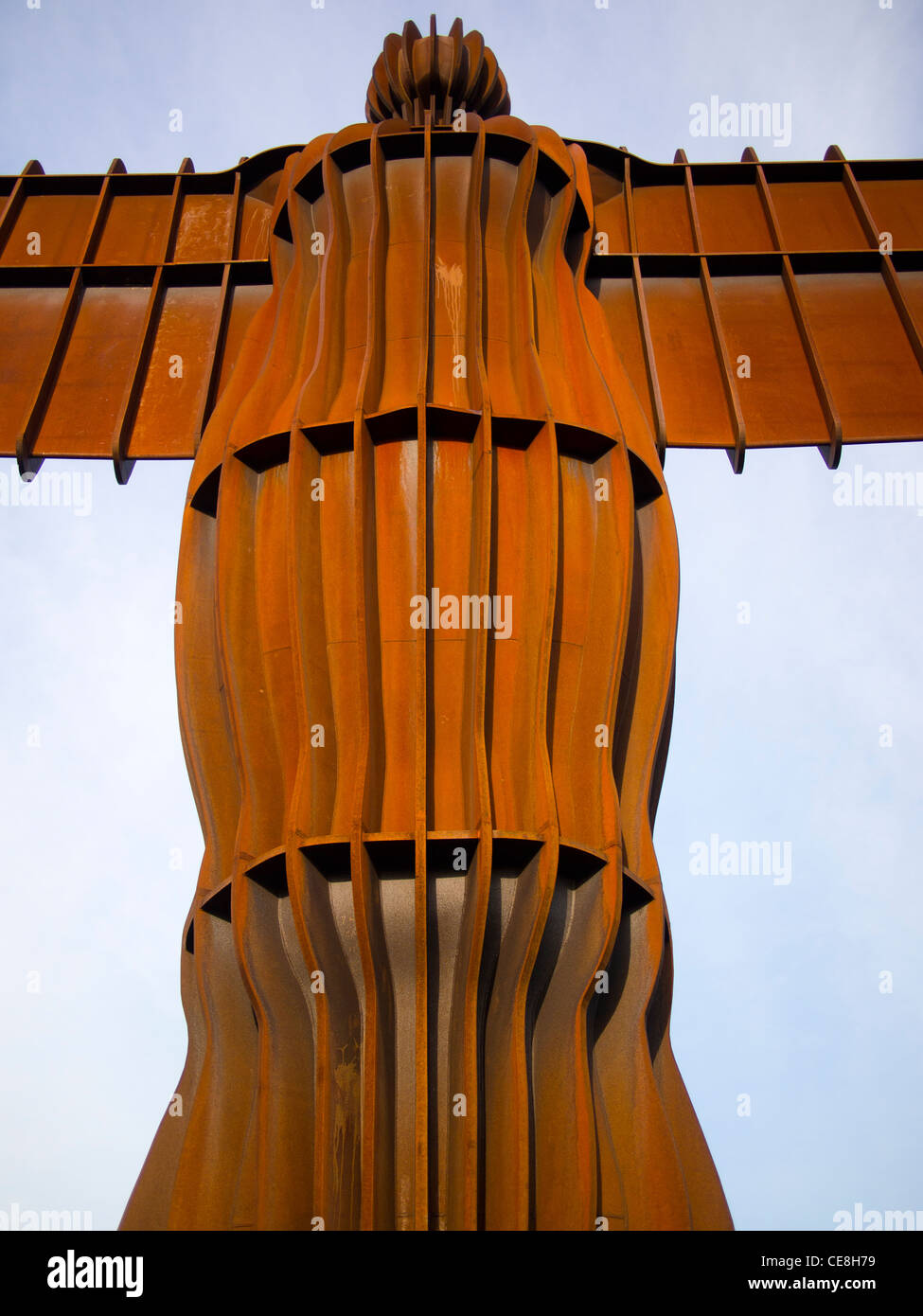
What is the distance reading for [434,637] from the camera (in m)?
17.2

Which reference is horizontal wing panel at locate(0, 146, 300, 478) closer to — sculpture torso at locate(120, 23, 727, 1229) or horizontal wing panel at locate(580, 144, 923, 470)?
sculpture torso at locate(120, 23, 727, 1229)

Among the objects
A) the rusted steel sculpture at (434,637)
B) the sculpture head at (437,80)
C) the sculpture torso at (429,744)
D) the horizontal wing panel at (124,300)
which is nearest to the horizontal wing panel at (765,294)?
the rusted steel sculpture at (434,637)

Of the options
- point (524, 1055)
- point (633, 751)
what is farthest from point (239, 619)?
point (524, 1055)

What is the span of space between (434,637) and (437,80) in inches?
430

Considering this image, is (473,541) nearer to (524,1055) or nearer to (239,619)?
(239,619)

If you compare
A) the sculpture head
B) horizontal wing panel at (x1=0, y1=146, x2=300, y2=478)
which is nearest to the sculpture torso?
the sculpture head

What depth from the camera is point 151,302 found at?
24.0 metres

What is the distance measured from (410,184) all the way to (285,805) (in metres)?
9.42

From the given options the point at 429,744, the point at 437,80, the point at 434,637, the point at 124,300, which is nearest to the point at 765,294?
the point at 437,80

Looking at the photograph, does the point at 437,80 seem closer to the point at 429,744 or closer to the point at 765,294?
the point at 765,294

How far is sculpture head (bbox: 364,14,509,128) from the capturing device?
76.2 feet

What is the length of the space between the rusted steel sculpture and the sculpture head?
6 centimetres

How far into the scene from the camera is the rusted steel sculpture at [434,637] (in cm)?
1539

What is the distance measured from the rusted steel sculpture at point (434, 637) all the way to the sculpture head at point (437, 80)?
0.06 meters
